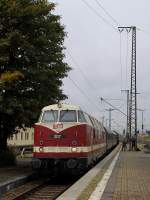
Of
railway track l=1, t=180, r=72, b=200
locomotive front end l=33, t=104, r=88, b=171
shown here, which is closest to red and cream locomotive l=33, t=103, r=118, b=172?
locomotive front end l=33, t=104, r=88, b=171

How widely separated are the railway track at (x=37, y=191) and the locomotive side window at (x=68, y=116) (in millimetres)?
2515

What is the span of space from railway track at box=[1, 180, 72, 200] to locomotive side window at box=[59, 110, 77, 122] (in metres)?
2.51

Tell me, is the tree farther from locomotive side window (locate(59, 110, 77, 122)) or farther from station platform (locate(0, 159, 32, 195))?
station platform (locate(0, 159, 32, 195))

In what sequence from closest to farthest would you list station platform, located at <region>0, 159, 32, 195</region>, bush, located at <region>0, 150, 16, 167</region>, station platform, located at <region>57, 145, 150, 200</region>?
1. station platform, located at <region>57, 145, 150, 200</region>
2. station platform, located at <region>0, 159, 32, 195</region>
3. bush, located at <region>0, 150, 16, 167</region>

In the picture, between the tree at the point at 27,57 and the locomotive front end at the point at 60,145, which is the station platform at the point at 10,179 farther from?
the tree at the point at 27,57

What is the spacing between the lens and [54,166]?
21453 millimetres

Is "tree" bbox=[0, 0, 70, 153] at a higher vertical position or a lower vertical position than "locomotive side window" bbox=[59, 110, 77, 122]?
higher

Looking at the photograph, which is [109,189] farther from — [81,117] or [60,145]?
[81,117]

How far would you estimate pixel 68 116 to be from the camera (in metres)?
22.3

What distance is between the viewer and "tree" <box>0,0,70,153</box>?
23547mm

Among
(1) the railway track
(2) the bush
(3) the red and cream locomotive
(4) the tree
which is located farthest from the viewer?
(2) the bush

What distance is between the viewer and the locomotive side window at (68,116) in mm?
22172

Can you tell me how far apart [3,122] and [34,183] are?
5.12m

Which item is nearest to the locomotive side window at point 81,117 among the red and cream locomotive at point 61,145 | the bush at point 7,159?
the red and cream locomotive at point 61,145
